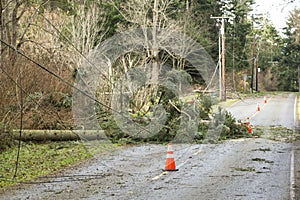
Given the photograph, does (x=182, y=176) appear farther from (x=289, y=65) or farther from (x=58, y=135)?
(x=289, y=65)

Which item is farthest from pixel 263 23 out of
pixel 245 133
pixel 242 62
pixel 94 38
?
pixel 245 133

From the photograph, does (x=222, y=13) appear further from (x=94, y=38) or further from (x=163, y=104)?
(x=163, y=104)

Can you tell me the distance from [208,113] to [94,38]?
20.8 m

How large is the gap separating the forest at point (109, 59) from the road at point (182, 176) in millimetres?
1828

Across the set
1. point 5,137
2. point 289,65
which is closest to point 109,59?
point 5,137

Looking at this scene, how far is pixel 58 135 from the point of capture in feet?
60.7

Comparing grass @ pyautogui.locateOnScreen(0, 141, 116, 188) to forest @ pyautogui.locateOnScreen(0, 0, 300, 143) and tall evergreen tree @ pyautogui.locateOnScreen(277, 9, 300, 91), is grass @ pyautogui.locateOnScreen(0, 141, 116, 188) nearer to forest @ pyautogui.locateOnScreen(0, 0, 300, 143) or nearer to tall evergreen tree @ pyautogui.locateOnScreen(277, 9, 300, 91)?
forest @ pyautogui.locateOnScreen(0, 0, 300, 143)

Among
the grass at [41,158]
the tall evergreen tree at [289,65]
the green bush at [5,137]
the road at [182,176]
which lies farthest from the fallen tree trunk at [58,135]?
the tall evergreen tree at [289,65]

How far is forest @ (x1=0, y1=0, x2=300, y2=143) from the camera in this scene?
18.8m

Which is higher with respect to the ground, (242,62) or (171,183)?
(242,62)

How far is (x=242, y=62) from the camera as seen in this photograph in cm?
6831

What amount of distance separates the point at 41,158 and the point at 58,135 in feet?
11.6

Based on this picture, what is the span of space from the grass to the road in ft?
1.82

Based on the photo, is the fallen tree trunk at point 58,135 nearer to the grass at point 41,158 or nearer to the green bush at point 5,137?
the grass at point 41,158
